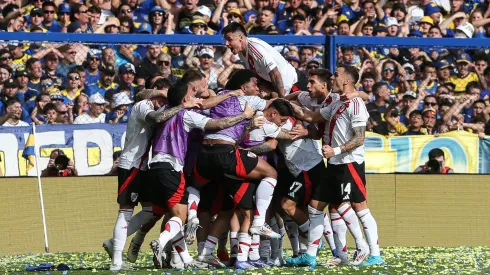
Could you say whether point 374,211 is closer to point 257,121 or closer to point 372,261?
point 372,261

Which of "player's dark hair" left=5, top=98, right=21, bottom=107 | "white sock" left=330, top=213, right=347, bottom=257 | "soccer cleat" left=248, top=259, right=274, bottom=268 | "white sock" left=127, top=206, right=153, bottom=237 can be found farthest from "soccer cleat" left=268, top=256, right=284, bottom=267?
"player's dark hair" left=5, top=98, right=21, bottom=107

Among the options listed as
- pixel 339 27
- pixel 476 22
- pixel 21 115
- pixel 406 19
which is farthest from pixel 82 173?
pixel 476 22

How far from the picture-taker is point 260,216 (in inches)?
441

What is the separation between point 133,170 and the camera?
447 inches

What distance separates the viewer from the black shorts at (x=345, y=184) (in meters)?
11.2

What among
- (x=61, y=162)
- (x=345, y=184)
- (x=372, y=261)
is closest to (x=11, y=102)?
(x=61, y=162)

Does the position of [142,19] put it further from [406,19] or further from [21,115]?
[406,19]

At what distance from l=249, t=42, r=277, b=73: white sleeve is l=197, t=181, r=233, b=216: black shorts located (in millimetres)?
1412

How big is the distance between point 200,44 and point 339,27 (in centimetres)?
356

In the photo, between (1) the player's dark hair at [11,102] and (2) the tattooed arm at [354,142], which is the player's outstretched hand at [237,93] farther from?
(1) the player's dark hair at [11,102]

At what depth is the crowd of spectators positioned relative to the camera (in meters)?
14.6

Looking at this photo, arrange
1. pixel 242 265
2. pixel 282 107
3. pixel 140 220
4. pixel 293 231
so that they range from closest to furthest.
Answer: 1. pixel 242 265
2. pixel 282 107
3. pixel 140 220
4. pixel 293 231

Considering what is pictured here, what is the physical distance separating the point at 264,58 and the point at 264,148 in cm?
102

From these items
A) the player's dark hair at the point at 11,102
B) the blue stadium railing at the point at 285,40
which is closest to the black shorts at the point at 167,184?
the player's dark hair at the point at 11,102
